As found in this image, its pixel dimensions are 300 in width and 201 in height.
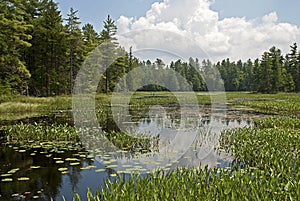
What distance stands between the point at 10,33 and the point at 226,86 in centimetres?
8824

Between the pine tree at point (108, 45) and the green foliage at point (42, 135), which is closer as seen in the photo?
the green foliage at point (42, 135)

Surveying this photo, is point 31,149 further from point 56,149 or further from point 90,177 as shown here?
point 90,177

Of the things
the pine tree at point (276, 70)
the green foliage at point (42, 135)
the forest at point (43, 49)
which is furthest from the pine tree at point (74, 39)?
the pine tree at point (276, 70)

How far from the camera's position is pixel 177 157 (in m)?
8.52

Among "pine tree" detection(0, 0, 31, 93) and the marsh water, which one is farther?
"pine tree" detection(0, 0, 31, 93)

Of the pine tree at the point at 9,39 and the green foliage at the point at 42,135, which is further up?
the pine tree at the point at 9,39

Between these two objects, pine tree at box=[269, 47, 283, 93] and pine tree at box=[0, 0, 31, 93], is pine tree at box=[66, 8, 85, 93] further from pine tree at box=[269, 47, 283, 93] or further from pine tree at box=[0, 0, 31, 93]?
pine tree at box=[269, 47, 283, 93]

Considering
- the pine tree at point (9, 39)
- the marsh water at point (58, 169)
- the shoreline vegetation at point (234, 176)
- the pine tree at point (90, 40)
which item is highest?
the pine tree at point (90, 40)

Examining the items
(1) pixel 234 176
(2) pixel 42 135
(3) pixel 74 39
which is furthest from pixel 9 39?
(1) pixel 234 176

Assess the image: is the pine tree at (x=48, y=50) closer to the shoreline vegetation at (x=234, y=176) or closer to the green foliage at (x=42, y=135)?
the green foliage at (x=42, y=135)

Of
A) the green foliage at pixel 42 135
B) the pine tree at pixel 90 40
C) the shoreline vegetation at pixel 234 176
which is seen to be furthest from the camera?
the pine tree at pixel 90 40

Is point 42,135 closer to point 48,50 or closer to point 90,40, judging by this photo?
point 48,50

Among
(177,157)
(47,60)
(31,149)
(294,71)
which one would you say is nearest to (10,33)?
(47,60)

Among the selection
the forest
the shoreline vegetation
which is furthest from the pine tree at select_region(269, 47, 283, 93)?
the shoreline vegetation
